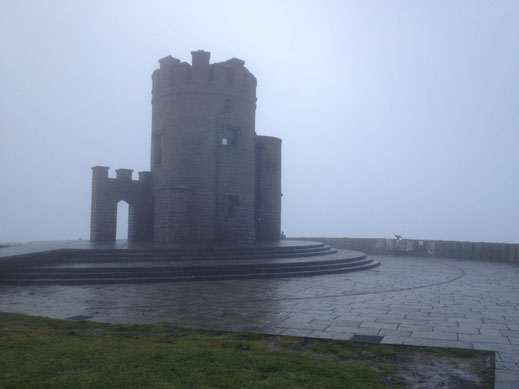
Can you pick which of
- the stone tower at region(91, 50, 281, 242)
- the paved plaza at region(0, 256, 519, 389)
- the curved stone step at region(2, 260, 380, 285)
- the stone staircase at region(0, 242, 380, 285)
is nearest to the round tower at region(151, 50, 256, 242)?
the stone tower at region(91, 50, 281, 242)

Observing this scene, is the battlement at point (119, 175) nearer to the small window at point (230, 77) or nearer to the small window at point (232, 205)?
the small window at point (232, 205)

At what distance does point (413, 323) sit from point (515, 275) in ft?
38.9


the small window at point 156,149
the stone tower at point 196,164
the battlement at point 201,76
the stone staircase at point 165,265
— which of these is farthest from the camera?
the small window at point 156,149

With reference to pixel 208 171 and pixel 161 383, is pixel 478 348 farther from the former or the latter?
pixel 208 171

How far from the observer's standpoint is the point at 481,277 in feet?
57.1

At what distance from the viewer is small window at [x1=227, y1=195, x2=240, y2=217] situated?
78.5 feet

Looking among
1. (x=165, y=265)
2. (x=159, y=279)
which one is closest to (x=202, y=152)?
(x=165, y=265)

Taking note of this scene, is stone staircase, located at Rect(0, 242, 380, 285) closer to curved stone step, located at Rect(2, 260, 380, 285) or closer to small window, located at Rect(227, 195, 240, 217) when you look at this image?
curved stone step, located at Rect(2, 260, 380, 285)

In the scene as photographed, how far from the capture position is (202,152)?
23359mm

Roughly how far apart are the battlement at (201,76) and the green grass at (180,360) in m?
17.3

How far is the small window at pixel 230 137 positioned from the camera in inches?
937

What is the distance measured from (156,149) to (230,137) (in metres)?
4.11

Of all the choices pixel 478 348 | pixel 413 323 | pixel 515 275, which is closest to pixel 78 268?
pixel 413 323

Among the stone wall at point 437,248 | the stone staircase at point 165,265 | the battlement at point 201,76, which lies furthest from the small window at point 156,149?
the stone wall at point 437,248
